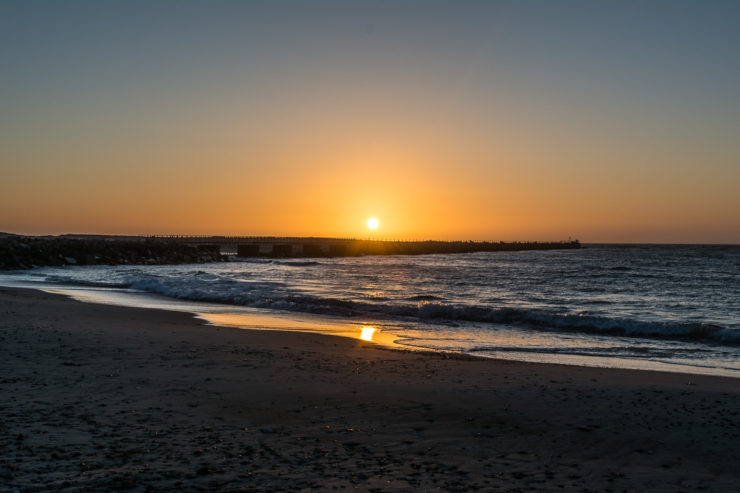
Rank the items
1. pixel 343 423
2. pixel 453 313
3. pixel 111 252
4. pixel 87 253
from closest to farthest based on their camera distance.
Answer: pixel 343 423, pixel 453 313, pixel 87 253, pixel 111 252

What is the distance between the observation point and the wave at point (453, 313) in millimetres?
18016

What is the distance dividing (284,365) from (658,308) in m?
20.5

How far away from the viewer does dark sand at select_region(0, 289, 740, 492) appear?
5070 mm

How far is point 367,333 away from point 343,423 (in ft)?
32.2

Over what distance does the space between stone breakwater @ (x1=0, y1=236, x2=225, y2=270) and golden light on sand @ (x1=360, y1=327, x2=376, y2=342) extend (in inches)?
1535

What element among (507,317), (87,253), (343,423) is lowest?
(507,317)

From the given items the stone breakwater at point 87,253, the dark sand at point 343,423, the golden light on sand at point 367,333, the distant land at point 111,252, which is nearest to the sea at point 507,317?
the golden light on sand at point 367,333

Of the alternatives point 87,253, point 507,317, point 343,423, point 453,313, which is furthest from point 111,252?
point 343,423

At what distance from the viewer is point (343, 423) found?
6.69 meters

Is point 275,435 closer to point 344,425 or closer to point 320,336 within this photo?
point 344,425

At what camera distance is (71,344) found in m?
11.1

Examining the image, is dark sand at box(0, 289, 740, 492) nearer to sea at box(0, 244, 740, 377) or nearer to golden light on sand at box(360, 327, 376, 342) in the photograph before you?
sea at box(0, 244, 740, 377)

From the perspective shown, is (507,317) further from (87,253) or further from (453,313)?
(87,253)

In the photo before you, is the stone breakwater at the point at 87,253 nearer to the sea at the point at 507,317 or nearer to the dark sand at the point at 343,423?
the sea at the point at 507,317
